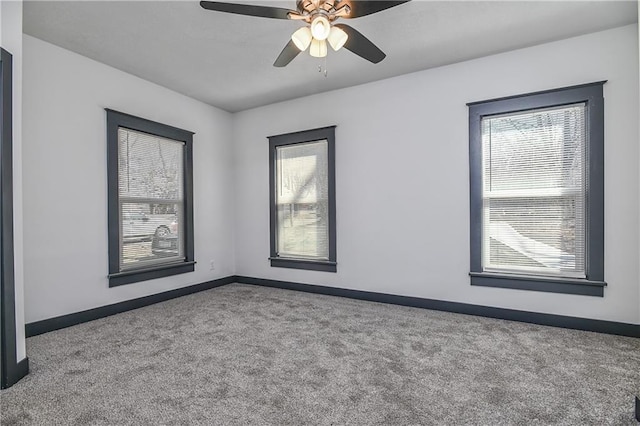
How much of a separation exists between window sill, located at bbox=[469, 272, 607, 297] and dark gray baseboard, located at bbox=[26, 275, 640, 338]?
247mm

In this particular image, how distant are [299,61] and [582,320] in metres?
3.75

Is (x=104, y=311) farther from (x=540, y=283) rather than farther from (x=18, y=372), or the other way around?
(x=540, y=283)

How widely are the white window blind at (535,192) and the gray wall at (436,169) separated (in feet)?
0.70

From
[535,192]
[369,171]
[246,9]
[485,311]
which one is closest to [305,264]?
[369,171]

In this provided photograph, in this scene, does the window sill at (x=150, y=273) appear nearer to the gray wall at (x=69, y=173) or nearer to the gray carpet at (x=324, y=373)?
the gray wall at (x=69, y=173)

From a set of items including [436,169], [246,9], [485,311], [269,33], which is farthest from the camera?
[436,169]

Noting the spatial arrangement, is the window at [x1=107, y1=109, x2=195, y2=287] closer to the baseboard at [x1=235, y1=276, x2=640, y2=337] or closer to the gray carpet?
the gray carpet

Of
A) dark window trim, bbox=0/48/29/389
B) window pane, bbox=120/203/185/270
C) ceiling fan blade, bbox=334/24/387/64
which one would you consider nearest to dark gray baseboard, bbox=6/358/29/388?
dark window trim, bbox=0/48/29/389

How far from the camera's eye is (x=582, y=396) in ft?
6.39

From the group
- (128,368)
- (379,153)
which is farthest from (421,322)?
(128,368)

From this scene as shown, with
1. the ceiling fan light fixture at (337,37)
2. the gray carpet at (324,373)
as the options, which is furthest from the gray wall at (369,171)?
the ceiling fan light fixture at (337,37)

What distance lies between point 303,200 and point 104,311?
8.79ft

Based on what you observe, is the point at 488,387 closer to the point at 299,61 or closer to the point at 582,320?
the point at 582,320

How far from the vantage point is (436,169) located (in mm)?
3666
